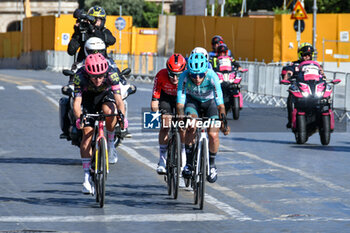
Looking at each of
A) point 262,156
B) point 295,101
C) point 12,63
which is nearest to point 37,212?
point 262,156

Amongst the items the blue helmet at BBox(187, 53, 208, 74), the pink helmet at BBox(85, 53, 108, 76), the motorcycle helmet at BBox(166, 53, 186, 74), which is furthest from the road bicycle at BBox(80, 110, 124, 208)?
the motorcycle helmet at BBox(166, 53, 186, 74)

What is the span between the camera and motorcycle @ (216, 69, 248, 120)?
Answer: 2433cm

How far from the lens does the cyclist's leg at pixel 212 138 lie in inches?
447

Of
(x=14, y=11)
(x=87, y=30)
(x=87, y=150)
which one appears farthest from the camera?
(x=14, y=11)

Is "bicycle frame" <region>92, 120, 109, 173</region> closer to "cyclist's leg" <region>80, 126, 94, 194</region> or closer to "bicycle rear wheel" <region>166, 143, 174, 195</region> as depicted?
"cyclist's leg" <region>80, 126, 94, 194</region>

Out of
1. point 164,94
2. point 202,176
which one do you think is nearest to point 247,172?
point 164,94

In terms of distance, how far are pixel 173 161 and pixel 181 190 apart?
2.57ft

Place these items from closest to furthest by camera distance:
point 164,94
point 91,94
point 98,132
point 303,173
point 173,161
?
point 98,132, point 173,161, point 91,94, point 164,94, point 303,173

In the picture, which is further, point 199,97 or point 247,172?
point 247,172

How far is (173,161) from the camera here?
11539 mm

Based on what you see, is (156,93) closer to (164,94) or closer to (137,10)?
(164,94)

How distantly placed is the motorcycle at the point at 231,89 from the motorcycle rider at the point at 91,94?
12310mm

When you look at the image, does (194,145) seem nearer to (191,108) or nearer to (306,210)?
(191,108)

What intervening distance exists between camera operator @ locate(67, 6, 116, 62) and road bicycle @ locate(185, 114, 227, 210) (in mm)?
5131
